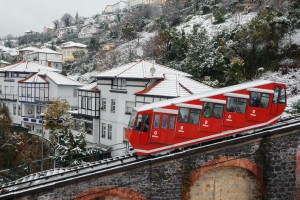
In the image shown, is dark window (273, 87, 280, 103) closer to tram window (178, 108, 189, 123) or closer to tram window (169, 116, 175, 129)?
tram window (178, 108, 189, 123)

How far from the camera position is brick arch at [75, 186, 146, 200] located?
13.4 meters

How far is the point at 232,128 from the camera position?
16.2 metres

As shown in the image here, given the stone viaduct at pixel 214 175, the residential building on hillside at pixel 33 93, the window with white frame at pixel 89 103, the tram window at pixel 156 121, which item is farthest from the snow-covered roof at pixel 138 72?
the stone viaduct at pixel 214 175

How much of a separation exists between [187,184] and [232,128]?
3.97 meters

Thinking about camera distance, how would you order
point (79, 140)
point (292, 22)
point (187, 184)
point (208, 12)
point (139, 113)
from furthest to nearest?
point (208, 12), point (292, 22), point (79, 140), point (139, 113), point (187, 184)

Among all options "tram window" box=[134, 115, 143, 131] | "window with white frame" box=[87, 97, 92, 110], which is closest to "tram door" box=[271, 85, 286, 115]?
"tram window" box=[134, 115, 143, 131]

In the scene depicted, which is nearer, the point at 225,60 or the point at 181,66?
the point at 225,60

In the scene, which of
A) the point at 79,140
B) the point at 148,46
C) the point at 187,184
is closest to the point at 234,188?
the point at 187,184

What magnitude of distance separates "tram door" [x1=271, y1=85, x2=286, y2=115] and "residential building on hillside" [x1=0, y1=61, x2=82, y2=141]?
99.5 feet

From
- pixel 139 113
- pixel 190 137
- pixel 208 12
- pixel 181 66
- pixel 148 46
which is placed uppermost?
pixel 208 12

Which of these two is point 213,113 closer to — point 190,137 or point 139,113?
point 190,137

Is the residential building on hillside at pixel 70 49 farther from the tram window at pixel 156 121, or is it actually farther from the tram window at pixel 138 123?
the tram window at pixel 156 121

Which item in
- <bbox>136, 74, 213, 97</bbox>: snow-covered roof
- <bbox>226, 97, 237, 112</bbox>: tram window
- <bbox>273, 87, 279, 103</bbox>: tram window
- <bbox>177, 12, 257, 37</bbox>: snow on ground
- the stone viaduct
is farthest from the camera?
<bbox>177, 12, 257, 37</bbox>: snow on ground

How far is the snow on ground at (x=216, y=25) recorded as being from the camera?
2126 inches
